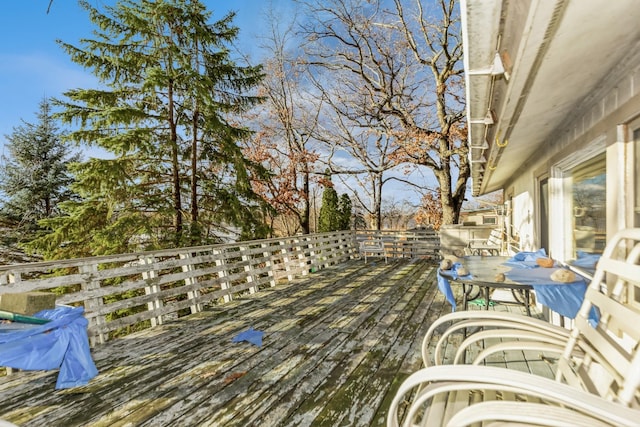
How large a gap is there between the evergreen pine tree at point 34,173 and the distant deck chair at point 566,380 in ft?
50.1

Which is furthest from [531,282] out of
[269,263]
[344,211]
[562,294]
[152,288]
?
[344,211]

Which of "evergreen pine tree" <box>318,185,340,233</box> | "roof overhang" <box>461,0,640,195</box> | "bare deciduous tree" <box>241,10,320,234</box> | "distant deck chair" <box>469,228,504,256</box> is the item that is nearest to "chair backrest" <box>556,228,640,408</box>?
"roof overhang" <box>461,0,640,195</box>

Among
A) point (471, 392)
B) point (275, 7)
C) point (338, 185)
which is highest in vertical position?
point (275, 7)

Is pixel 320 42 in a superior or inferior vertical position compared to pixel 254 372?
superior

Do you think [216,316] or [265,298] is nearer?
[216,316]

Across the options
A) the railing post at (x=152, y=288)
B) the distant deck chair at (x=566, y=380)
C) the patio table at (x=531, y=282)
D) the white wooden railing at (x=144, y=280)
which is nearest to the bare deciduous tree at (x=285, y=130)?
the white wooden railing at (x=144, y=280)

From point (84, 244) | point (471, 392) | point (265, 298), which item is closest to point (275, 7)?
point (84, 244)

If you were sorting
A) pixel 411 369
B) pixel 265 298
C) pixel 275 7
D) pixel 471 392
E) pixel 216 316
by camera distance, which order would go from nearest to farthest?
pixel 471 392 → pixel 411 369 → pixel 216 316 → pixel 265 298 → pixel 275 7

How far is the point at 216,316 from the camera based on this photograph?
459cm

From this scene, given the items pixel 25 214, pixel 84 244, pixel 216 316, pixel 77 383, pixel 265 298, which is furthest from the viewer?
pixel 25 214

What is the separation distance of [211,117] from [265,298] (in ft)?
17.5

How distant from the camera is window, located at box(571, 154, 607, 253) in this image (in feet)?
8.92

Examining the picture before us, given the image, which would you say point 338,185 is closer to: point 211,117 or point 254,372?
point 211,117

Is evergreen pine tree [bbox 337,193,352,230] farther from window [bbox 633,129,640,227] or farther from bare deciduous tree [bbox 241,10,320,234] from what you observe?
window [bbox 633,129,640,227]
